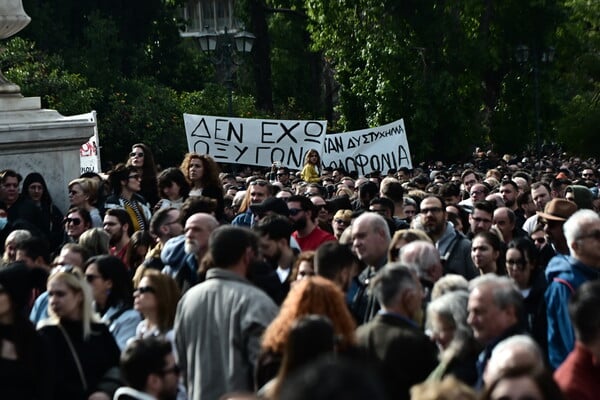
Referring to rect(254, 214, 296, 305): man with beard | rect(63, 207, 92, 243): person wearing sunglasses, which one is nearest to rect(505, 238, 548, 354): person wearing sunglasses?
rect(254, 214, 296, 305): man with beard

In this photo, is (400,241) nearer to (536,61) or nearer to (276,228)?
(276,228)

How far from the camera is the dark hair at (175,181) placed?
13.2 metres

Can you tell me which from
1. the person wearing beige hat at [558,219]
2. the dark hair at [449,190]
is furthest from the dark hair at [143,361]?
the dark hair at [449,190]

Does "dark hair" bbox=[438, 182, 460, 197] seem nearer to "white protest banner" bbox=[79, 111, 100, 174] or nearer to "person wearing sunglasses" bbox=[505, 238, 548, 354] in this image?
"person wearing sunglasses" bbox=[505, 238, 548, 354]

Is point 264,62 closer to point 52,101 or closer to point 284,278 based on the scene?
point 52,101

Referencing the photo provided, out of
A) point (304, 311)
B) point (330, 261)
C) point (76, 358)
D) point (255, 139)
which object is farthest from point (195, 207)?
point (255, 139)

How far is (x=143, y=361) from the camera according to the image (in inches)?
262

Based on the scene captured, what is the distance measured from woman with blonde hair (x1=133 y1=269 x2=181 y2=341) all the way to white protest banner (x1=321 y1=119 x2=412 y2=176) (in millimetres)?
17718

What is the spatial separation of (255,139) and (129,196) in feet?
33.9

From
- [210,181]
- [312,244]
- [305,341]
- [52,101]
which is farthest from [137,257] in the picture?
[52,101]

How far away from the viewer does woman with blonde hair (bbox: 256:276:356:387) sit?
6547 mm

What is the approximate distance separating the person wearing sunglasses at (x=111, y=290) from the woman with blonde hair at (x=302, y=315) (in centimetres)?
209

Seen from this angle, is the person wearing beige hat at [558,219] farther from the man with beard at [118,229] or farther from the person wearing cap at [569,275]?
the man with beard at [118,229]

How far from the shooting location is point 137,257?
11070mm
